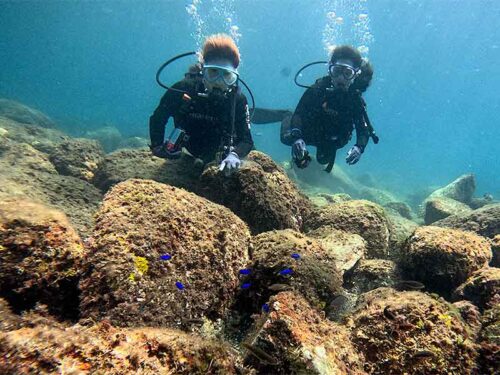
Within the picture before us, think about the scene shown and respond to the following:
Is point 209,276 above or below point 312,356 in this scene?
above

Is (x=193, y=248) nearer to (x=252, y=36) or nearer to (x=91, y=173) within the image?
(x=91, y=173)

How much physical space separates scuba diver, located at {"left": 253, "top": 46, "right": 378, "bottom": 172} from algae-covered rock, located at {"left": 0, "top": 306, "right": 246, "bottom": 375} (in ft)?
20.5

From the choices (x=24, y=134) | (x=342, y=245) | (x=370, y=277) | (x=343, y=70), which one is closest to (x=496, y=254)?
(x=370, y=277)

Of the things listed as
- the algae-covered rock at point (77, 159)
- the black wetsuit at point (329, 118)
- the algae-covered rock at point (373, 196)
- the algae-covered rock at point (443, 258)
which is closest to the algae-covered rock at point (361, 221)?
the algae-covered rock at point (443, 258)

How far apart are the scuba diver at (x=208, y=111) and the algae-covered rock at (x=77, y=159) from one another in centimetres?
187

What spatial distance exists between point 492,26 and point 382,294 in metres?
89.2

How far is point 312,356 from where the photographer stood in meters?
2.15

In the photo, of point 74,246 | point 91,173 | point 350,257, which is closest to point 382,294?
point 350,257

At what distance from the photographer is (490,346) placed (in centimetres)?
275

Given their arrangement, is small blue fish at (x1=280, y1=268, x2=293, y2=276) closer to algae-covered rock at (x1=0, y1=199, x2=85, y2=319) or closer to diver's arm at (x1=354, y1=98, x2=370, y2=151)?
algae-covered rock at (x1=0, y1=199, x2=85, y2=319)

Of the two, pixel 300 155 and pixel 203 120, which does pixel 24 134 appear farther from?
pixel 300 155

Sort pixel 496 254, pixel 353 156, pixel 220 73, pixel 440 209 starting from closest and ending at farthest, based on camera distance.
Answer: pixel 496 254 < pixel 220 73 < pixel 353 156 < pixel 440 209

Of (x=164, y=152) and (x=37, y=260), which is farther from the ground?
(x=164, y=152)

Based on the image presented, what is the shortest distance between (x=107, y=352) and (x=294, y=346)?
1238 millimetres
